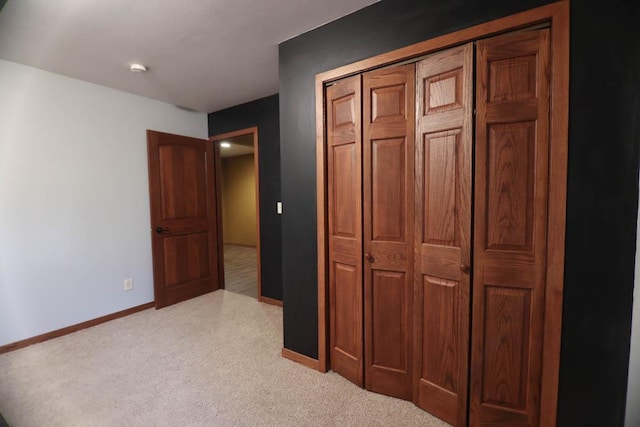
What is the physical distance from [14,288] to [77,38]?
2.14 meters

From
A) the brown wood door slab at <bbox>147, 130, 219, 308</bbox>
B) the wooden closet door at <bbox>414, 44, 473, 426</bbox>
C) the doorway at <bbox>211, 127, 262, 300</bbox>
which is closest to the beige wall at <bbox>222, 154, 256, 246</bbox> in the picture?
the doorway at <bbox>211, 127, 262, 300</bbox>

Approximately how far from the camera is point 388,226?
171cm

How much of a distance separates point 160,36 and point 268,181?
1.74 m

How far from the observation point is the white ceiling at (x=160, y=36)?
5.54ft

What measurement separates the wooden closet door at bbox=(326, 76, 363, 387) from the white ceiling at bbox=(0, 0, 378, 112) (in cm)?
60

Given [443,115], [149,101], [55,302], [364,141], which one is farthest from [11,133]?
[443,115]

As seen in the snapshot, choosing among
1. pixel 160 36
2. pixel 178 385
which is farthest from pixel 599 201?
pixel 160 36

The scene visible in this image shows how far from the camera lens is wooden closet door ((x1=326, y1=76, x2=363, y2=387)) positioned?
1.79 meters

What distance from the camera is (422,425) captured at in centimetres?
154

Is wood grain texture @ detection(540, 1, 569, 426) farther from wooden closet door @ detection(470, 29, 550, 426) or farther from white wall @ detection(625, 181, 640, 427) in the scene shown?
white wall @ detection(625, 181, 640, 427)

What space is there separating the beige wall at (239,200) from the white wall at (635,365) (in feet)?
21.7

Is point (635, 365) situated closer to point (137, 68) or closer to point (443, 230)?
point (443, 230)

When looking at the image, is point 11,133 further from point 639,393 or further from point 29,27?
point 639,393

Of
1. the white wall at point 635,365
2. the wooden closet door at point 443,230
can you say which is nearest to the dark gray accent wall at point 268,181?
the wooden closet door at point 443,230
